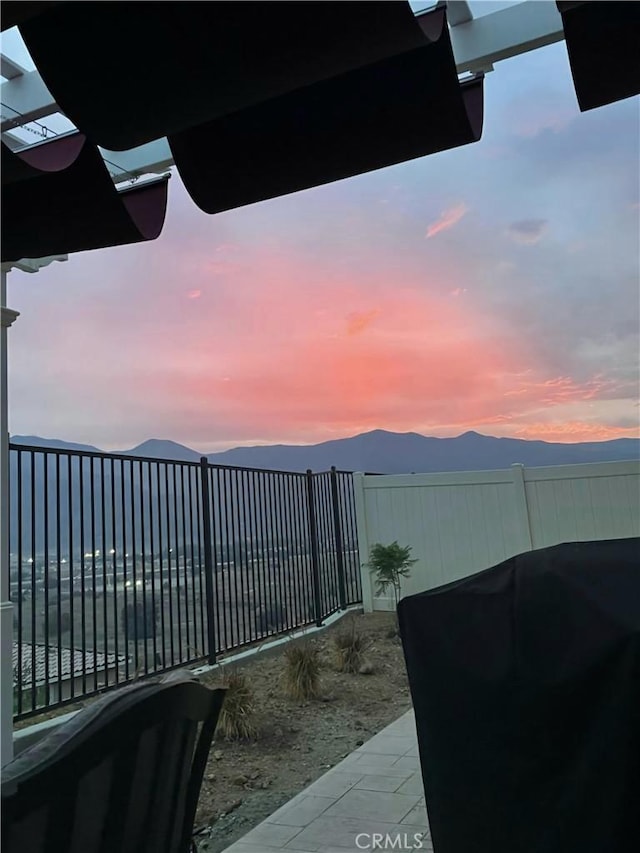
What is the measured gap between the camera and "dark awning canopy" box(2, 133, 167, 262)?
185cm

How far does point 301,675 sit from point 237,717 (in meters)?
0.92

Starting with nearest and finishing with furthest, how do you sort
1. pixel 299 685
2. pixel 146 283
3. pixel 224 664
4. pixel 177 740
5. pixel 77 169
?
1. pixel 177 740
2. pixel 77 169
3. pixel 299 685
4. pixel 224 664
5. pixel 146 283

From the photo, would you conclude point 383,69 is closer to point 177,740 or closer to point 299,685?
point 177,740

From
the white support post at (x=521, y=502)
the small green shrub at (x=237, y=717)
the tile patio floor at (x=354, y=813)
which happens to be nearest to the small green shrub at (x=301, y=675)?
the small green shrub at (x=237, y=717)

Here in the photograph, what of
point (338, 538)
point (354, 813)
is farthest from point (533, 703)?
point (338, 538)

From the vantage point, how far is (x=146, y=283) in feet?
19.5

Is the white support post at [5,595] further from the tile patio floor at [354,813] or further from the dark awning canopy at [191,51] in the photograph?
the dark awning canopy at [191,51]

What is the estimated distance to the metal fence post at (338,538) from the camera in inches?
314

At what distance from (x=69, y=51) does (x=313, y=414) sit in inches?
268

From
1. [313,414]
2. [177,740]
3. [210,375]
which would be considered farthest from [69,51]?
[313,414]

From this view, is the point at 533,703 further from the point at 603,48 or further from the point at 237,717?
the point at 237,717

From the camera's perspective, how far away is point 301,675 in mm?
4719

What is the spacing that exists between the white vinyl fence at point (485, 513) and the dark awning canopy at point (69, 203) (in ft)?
20.0

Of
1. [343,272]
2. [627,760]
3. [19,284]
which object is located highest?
[343,272]
